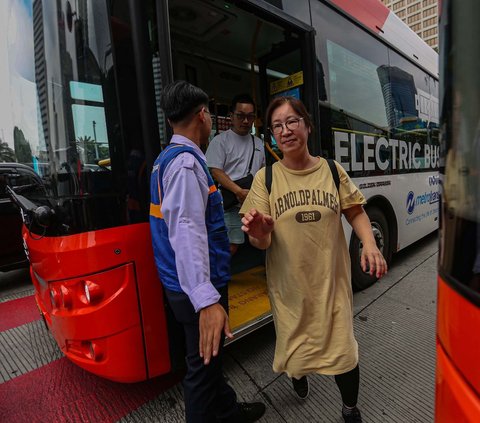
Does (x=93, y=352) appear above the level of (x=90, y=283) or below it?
below

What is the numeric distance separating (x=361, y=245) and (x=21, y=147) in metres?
3.15

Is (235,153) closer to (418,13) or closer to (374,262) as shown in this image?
(374,262)

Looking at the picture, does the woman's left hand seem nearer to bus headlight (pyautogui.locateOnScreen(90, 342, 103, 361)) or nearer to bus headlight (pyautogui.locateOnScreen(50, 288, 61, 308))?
bus headlight (pyautogui.locateOnScreen(90, 342, 103, 361))

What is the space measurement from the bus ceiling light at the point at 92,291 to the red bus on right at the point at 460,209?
4.74 ft

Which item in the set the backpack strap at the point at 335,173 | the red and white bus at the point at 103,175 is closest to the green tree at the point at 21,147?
the red and white bus at the point at 103,175

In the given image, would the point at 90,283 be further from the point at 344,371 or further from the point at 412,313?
the point at 412,313

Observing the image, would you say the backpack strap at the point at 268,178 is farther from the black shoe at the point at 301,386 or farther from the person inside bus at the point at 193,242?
the black shoe at the point at 301,386

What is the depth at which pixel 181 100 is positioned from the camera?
1.38 metres

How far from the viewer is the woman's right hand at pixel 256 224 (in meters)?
1.29

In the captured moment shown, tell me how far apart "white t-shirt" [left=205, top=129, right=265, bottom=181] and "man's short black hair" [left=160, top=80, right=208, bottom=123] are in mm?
1309

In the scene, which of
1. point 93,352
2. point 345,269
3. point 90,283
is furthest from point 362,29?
point 93,352

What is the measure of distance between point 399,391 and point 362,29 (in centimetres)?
318

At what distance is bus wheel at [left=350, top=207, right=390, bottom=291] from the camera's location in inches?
129

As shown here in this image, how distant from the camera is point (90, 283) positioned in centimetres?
157
